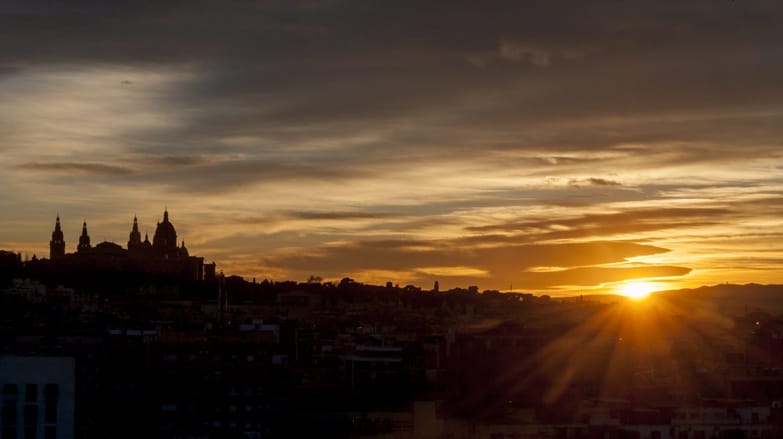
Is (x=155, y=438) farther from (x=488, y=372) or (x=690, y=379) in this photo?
(x=690, y=379)

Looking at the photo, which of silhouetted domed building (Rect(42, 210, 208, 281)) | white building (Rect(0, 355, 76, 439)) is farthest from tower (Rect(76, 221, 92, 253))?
white building (Rect(0, 355, 76, 439))

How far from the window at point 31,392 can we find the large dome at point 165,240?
90659 millimetres

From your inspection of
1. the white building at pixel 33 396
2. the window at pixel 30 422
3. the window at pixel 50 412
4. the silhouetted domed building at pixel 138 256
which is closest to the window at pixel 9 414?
the white building at pixel 33 396

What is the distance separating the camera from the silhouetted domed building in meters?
96.8

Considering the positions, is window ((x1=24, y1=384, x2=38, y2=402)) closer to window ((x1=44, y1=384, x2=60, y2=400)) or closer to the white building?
the white building

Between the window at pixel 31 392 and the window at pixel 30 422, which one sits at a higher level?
the window at pixel 31 392

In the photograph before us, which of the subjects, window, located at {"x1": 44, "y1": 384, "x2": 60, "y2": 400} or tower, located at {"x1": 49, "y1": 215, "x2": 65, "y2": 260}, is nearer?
window, located at {"x1": 44, "y1": 384, "x2": 60, "y2": 400}

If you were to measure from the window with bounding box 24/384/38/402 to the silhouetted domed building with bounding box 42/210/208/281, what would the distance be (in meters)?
61.6

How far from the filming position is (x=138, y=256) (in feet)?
372

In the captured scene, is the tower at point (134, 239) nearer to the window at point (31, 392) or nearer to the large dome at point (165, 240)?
the large dome at point (165, 240)

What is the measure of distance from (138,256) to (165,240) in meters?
7.89

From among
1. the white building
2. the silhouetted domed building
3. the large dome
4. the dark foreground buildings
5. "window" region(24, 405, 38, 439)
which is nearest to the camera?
the white building

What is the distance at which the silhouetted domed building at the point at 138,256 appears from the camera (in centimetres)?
9681

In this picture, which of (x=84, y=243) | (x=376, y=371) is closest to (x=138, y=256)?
(x=84, y=243)
